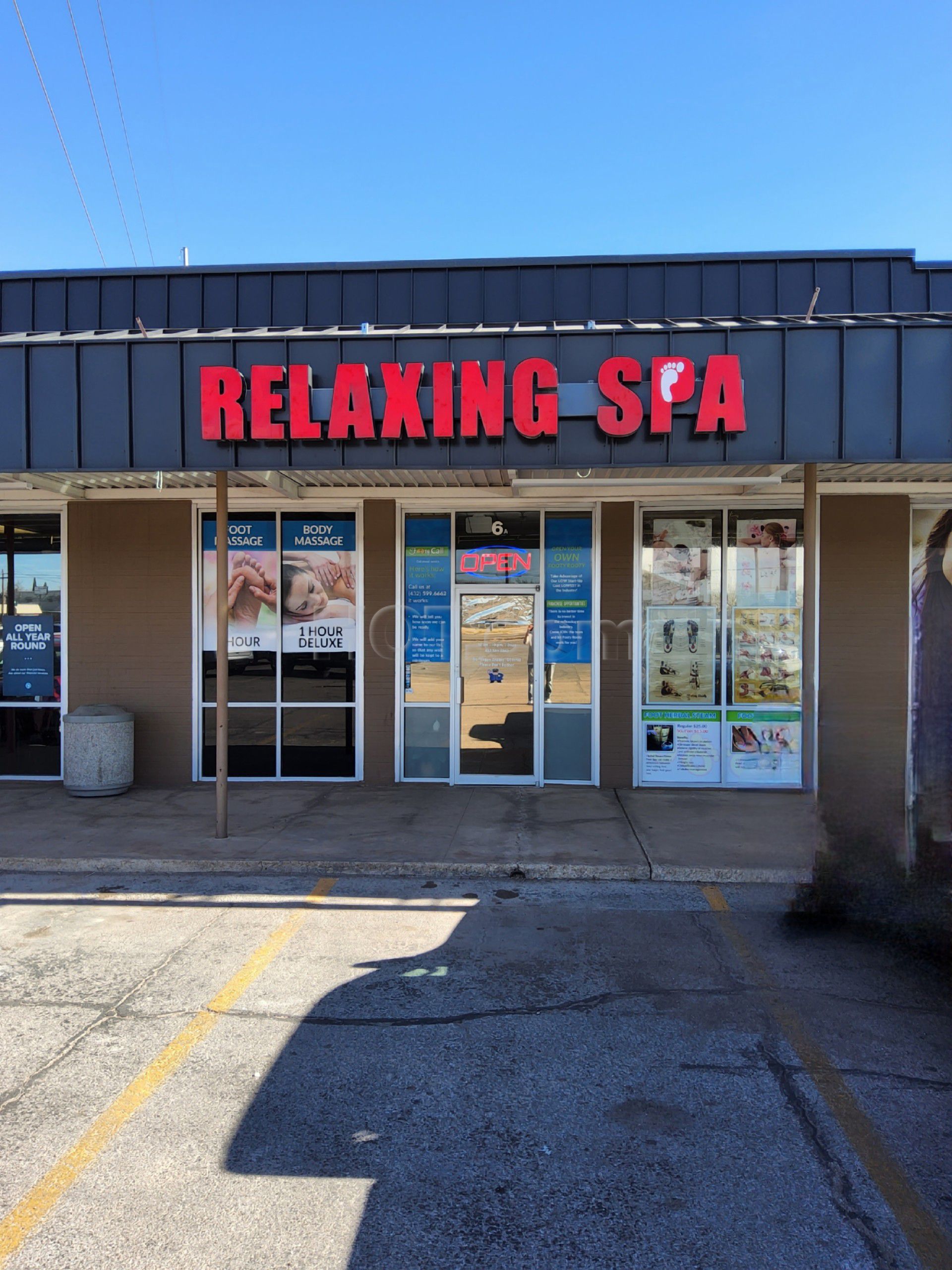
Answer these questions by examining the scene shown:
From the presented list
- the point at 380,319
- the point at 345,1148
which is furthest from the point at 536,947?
the point at 380,319

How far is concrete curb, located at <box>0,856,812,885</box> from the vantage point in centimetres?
707

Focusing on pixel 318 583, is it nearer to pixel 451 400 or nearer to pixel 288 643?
pixel 288 643

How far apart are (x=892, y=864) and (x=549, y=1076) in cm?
325

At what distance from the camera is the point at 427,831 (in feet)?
27.0

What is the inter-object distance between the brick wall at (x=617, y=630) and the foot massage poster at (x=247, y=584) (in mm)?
3929

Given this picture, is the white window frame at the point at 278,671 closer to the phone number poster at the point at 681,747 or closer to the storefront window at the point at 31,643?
the storefront window at the point at 31,643

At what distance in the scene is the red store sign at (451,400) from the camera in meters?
7.30

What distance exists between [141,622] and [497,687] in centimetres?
437

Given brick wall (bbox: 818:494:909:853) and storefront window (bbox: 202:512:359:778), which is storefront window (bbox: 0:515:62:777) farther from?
brick wall (bbox: 818:494:909:853)

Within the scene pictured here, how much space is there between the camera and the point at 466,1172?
3.33m

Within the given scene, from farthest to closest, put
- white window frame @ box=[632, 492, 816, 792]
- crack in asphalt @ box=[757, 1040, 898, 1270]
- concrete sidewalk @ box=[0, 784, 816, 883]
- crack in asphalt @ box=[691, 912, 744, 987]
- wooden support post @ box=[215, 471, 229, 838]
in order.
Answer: white window frame @ box=[632, 492, 816, 792]
wooden support post @ box=[215, 471, 229, 838]
concrete sidewalk @ box=[0, 784, 816, 883]
crack in asphalt @ box=[691, 912, 744, 987]
crack in asphalt @ box=[757, 1040, 898, 1270]

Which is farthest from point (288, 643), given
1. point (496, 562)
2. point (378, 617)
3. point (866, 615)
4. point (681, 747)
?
point (866, 615)

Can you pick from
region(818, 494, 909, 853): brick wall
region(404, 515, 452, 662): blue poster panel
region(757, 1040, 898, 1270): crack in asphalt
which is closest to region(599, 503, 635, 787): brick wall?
region(404, 515, 452, 662): blue poster panel

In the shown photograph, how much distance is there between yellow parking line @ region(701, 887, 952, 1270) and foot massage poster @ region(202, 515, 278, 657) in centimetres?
697
